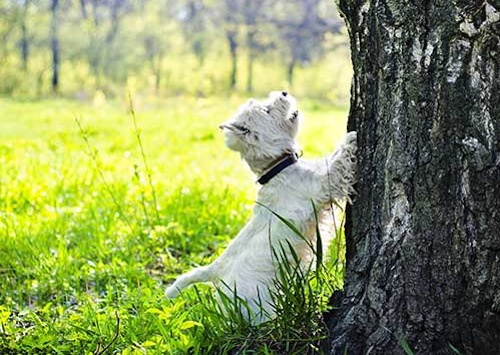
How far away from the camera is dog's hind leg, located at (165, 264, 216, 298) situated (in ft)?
12.5

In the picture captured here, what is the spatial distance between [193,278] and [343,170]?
1015mm

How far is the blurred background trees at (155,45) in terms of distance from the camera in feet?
119

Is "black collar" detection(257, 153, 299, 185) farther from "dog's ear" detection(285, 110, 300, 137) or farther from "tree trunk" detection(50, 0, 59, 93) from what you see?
"tree trunk" detection(50, 0, 59, 93)

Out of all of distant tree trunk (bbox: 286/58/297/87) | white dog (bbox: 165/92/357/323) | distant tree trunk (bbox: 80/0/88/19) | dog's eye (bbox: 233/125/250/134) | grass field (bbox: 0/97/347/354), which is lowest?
distant tree trunk (bbox: 286/58/297/87)

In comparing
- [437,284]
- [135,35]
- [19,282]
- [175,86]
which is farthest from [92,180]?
[135,35]

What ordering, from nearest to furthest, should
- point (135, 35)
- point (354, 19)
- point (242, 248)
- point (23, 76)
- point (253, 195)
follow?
point (354, 19) → point (242, 248) → point (253, 195) → point (23, 76) → point (135, 35)

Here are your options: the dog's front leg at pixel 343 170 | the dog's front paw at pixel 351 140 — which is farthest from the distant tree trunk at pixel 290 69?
the dog's front paw at pixel 351 140

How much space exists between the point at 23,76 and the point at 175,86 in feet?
24.7

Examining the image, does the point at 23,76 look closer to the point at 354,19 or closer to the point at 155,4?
the point at 155,4

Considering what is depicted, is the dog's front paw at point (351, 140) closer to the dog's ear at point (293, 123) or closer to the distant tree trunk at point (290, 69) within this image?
the dog's ear at point (293, 123)

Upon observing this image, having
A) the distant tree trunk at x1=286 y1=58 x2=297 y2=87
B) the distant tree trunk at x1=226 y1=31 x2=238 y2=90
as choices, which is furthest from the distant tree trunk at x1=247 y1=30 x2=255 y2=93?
the distant tree trunk at x1=286 y1=58 x2=297 y2=87

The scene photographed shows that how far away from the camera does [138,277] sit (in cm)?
469

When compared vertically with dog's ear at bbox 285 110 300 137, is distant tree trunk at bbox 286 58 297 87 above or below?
below

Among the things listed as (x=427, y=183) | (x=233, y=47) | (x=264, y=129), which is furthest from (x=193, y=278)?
(x=233, y=47)
